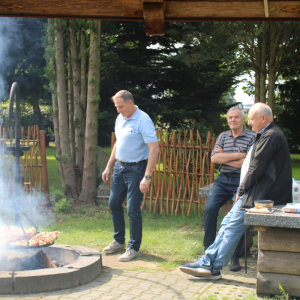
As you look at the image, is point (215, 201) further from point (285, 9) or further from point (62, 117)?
point (62, 117)

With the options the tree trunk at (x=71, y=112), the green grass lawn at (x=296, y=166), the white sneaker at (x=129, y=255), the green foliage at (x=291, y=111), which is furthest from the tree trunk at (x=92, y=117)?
the green foliage at (x=291, y=111)

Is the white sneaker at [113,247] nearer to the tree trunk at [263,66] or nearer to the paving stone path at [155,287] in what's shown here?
the paving stone path at [155,287]

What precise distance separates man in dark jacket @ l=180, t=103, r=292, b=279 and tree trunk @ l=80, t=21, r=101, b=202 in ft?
15.2

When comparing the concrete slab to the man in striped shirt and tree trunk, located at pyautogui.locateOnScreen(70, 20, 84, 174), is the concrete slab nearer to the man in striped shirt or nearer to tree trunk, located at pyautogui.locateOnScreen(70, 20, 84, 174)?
the man in striped shirt

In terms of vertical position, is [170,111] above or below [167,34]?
below

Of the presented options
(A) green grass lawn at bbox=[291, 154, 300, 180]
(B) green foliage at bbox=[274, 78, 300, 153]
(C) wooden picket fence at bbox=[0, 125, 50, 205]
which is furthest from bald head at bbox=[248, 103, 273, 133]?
(B) green foliage at bbox=[274, 78, 300, 153]

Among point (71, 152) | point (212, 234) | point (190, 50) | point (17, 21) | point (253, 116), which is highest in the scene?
point (17, 21)

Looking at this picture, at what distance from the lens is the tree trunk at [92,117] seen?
806cm

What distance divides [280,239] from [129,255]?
1.95 metres

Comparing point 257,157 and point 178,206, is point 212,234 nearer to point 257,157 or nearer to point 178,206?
point 257,157

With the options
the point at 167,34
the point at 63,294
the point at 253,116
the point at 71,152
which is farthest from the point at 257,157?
the point at 167,34

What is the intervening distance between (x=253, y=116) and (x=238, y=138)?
0.97 m

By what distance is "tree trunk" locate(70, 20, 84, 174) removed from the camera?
8.75m

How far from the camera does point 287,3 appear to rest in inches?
130
